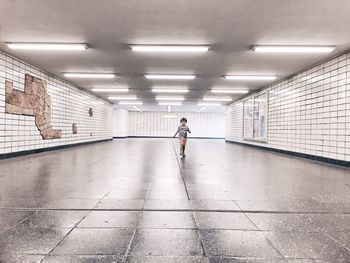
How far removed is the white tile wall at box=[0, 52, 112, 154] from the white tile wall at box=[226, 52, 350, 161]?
1010cm

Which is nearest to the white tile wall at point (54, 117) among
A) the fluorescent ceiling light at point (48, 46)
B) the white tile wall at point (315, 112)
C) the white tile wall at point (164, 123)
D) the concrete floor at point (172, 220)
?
the fluorescent ceiling light at point (48, 46)

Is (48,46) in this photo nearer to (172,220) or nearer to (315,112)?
(172,220)

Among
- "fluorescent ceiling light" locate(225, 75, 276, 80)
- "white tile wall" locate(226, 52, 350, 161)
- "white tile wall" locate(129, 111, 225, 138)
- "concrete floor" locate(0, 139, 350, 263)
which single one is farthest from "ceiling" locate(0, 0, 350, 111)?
"white tile wall" locate(129, 111, 225, 138)

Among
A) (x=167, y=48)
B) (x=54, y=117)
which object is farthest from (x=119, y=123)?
(x=167, y=48)

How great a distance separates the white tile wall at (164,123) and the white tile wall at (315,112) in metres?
17.5

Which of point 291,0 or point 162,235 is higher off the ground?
point 291,0

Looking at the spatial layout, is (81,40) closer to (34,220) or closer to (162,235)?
(34,220)

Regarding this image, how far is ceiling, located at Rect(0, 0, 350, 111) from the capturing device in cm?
432

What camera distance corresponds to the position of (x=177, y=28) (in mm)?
5176

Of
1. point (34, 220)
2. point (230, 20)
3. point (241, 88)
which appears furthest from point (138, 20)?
point (241, 88)

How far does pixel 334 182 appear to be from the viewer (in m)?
4.62

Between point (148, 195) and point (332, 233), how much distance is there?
2.22m

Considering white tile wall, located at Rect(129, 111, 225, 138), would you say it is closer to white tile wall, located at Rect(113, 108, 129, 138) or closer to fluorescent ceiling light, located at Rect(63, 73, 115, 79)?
white tile wall, located at Rect(113, 108, 129, 138)

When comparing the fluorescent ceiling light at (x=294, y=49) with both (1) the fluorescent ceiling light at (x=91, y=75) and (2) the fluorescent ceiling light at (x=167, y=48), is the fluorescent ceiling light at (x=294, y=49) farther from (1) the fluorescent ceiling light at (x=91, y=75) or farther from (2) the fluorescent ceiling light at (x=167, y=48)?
(1) the fluorescent ceiling light at (x=91, y=75)
